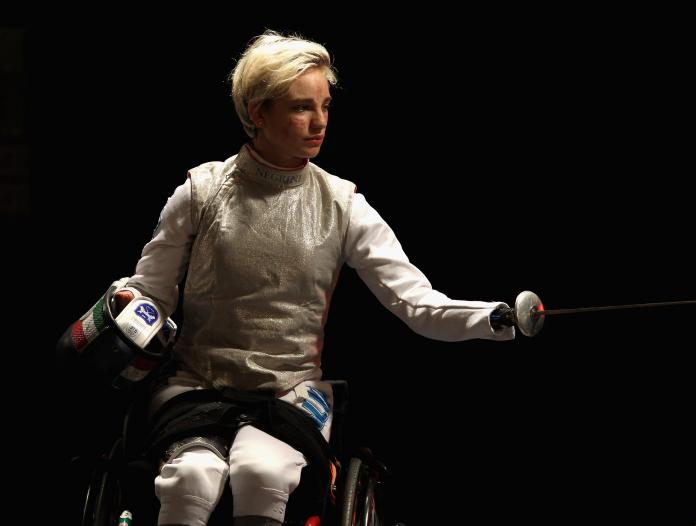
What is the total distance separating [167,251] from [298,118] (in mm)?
437

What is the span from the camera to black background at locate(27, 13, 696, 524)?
276 centimetres

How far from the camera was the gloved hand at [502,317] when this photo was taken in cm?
219

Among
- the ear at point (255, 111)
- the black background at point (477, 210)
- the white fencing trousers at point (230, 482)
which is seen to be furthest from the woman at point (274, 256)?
the black background at point (477, 210)

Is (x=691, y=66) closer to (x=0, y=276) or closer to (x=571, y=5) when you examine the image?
(x=571, y=5)

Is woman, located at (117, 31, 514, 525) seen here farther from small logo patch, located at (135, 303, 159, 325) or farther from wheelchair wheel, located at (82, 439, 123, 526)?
wheelchair wheel, located at (82, 439, 123, 526)

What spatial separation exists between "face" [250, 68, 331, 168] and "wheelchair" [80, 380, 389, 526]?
676 millimetres

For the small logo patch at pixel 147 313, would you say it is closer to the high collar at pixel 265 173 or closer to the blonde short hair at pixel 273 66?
the high collar at pixel 265 173

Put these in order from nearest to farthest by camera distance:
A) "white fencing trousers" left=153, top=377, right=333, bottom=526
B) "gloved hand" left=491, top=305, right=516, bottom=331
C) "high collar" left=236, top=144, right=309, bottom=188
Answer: "white fencing trousers" left=153, top=377, right=333, bottom=526
"gloved hand" left=491, top=305, right=516, bottom=331
"high collar" left=236, top=144, right=309, bottom=188

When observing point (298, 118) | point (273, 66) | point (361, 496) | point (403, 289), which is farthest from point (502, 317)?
point (273, 66)

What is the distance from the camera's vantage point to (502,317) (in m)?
2.20

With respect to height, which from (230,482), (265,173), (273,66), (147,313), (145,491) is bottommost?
(145,491)

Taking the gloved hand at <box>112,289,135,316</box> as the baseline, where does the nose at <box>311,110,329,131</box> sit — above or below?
above

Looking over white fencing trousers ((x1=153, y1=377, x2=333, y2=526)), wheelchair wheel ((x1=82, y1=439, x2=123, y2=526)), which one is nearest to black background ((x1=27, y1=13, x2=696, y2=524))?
wheelchair wheel ((x1=82, y1=439, x2=123, y2=526))

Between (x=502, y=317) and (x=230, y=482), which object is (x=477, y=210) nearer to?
(x=502, y=317)
